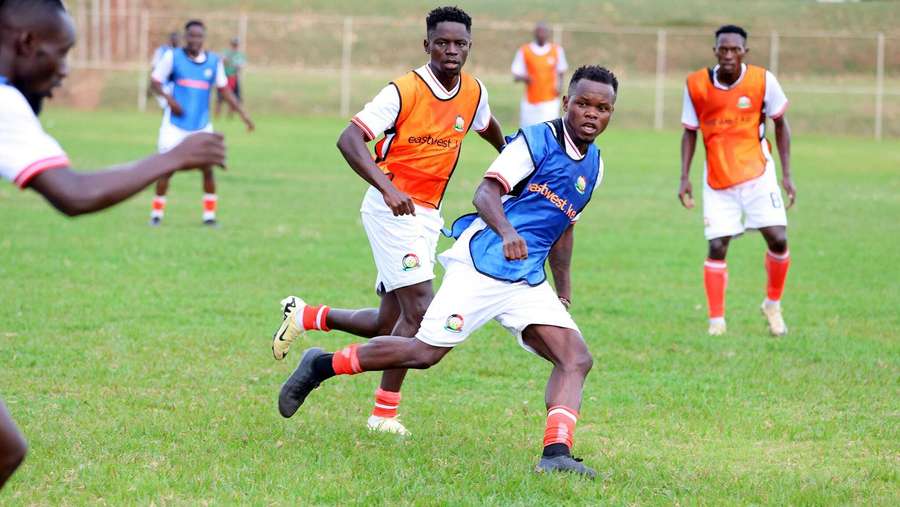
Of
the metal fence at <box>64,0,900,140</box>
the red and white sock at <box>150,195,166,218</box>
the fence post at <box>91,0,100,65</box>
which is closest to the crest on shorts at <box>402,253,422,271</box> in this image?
the red and white sock at <box>150,195,166,218</box>

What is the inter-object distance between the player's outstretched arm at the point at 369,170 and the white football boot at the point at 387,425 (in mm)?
1119

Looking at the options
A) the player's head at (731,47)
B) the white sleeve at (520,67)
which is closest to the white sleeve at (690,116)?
the player's head at (731,47)

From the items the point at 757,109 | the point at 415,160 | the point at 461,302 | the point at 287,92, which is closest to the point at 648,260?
the point at 757,109

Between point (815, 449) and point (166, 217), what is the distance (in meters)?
10.8

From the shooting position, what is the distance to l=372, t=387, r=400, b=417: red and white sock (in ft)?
21.1

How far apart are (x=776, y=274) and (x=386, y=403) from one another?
4.38 m

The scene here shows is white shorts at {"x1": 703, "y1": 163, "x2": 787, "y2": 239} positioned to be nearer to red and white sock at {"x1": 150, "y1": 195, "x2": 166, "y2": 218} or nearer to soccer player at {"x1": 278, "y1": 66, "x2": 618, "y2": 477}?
soccer player at {"x1": 278, "y1": 66, "x2": 618, "y2": 477}

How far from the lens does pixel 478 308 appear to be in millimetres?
5652

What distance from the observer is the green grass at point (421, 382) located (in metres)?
5.41

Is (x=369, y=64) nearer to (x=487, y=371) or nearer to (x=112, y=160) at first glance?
(x=112, y=160)

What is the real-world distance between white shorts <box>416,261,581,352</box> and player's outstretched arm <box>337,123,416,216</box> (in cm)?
49

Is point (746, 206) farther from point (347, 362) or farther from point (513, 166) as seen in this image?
point (347, 362)

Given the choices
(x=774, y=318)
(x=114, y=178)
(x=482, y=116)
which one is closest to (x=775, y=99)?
(x=774, y=318)

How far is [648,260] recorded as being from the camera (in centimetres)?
1312
